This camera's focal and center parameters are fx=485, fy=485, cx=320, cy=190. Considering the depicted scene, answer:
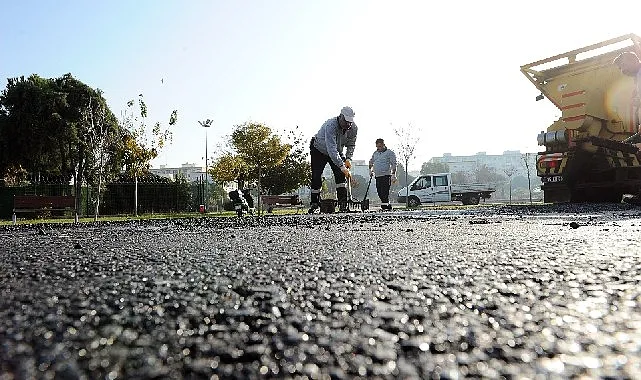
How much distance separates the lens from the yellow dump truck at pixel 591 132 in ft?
35.7

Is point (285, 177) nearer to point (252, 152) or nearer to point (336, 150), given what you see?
point (252, 152)

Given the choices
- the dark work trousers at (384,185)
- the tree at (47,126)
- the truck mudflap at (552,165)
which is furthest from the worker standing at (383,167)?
the tree at (47,126)

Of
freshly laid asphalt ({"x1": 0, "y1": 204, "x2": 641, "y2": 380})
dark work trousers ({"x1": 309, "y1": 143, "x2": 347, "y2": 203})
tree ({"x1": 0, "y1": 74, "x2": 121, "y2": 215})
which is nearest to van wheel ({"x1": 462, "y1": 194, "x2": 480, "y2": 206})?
dark work trousers ({"x1": 309, "y1": 143, "x2": 347, "y2": 203})

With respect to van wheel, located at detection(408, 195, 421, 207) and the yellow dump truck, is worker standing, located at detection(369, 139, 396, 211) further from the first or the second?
van wheel, located at detection(408, 195, 421, 207)

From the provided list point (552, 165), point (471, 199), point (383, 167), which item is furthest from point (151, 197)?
point (552, 165)

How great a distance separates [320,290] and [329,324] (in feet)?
1.29

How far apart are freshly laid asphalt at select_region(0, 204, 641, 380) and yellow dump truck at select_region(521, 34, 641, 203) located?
10.3 m

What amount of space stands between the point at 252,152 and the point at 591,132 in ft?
87.1

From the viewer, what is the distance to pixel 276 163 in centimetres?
3528

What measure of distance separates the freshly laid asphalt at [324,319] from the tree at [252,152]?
33000 millimetres

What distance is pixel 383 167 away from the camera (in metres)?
11.8

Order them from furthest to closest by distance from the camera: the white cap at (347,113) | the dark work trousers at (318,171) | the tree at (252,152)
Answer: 1. the tree at (252,152)
2. the dark work trousers at (318,171)
3. the white cap at (347,113)

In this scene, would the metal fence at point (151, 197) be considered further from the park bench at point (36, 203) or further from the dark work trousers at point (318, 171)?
the dark work trousers at point (318, 171)

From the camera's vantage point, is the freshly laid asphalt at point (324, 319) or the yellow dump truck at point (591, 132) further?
the yellow dump truck at point (591, 132)
